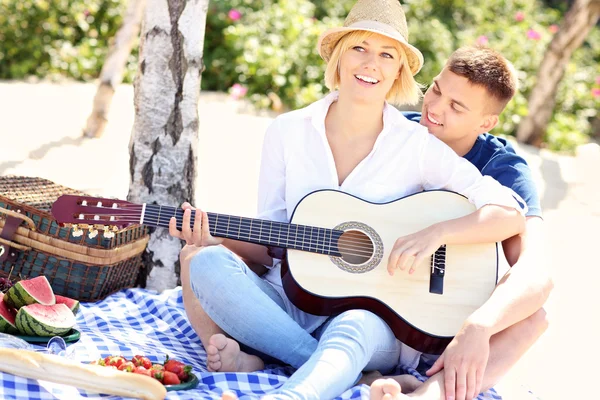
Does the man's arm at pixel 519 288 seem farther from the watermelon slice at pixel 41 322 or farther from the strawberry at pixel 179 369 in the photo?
the watermelon slice at pixel 41 322

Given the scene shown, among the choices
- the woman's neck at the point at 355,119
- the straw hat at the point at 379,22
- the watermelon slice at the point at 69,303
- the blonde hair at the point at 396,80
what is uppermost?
the straw hat at the point at 379,22

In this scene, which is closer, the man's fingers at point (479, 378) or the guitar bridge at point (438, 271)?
the man's fingers at point (479, 378)

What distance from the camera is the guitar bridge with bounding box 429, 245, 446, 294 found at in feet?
11.5

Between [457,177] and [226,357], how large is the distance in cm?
131

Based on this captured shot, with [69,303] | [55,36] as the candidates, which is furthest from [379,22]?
[55,36]

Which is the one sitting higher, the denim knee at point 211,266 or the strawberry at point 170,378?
the denim knee at point 211,266

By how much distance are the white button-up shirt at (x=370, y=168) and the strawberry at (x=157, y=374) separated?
76 centimetres

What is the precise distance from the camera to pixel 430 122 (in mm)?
4203

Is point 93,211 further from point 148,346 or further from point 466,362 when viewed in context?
point 466,362

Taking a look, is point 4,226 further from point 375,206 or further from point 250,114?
point 250,114

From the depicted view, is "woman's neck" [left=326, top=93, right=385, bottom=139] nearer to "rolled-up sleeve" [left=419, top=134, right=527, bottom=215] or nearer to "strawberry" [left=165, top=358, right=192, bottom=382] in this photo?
"rolled-up sleeve" [left=419, top=134, right=527, bottom=215]

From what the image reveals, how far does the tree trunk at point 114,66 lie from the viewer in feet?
25.9

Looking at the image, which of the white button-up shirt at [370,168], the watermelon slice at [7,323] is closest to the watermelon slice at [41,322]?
the watermelon slice at [7,323]

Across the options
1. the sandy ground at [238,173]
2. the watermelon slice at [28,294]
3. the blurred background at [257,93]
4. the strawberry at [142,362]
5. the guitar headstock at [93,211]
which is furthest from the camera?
the blurred background at [257,93]
